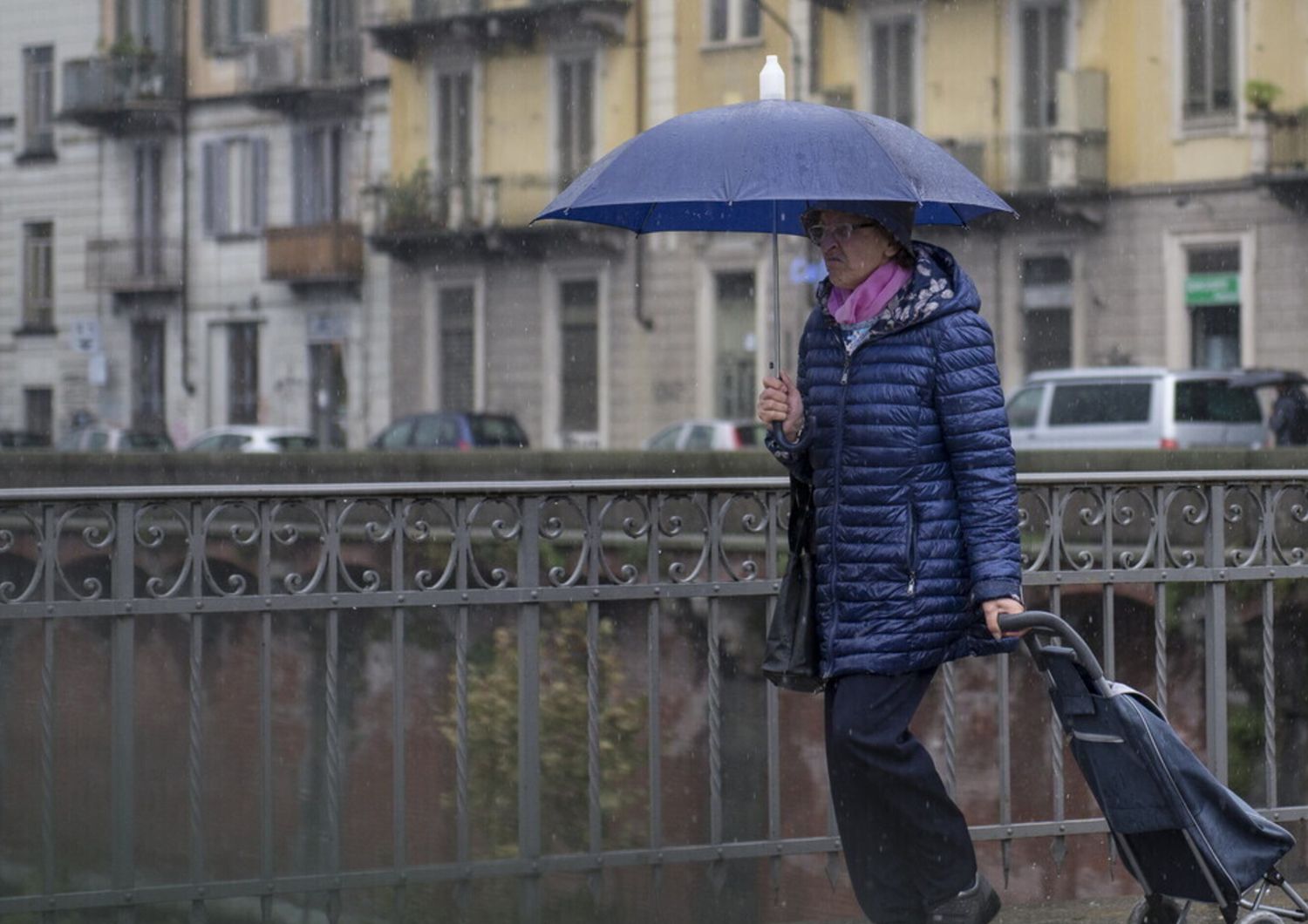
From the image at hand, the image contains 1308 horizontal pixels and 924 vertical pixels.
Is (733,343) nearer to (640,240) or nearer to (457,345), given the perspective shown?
(640,240)

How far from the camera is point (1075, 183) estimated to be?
3294 centimetres

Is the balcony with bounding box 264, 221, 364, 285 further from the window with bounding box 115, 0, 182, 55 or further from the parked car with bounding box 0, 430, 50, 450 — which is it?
the window with bounding box 115, 0, 182, 55

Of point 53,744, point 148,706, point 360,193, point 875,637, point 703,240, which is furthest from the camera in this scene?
point 360,193

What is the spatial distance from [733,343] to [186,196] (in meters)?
13.9

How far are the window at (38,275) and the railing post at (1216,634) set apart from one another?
4347cm

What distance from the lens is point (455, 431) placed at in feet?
109

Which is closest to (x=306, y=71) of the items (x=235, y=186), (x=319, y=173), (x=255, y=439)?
(x=319, y=173)

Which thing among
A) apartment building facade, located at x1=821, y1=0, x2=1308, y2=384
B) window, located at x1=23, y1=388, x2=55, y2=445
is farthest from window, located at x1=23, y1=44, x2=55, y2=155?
apartment building facade, located at x1=821, y1=0, x2=1308, y2=384

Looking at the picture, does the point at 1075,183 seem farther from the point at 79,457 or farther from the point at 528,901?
the point at 528,901

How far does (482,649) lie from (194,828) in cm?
514

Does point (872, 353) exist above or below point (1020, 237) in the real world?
below

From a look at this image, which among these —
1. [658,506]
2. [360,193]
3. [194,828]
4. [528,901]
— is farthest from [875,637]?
[360,193]

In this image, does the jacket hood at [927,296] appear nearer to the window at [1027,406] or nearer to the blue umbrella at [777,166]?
the blue umbrella at [777,166]

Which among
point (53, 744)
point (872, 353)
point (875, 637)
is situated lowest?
point (53, 744)
